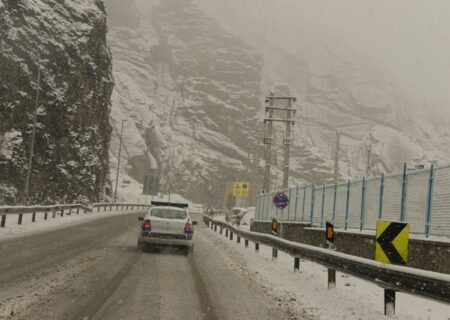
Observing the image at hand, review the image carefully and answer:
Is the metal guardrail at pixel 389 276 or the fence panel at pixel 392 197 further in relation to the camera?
the fence panel at pixel 392 197

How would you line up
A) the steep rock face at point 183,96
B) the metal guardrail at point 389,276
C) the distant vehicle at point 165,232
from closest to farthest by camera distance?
the metal guardrail at point 389,276, the distant vehicle at point 165,232, the steep rock face at point 183,96

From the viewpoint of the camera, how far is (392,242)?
8727 millimetres

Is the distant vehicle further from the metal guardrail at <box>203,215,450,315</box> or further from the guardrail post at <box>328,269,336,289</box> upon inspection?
the guardrail post at <box>328,269,336,289</box>

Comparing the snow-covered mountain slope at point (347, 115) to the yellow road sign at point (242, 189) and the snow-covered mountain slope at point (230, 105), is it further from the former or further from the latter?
the yellow road sign at point (242, 189)

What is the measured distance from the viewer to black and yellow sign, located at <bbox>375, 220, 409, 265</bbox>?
8617mm

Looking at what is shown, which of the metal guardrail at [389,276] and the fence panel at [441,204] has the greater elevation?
the fence panel at [441,204]

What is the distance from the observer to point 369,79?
185250 mm

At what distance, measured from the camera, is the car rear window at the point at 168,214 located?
1648 centimetres

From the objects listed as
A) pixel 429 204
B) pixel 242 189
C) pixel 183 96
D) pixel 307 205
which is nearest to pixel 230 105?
pixel 183 96

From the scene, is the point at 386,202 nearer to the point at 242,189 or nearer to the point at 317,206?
the point at 317,206

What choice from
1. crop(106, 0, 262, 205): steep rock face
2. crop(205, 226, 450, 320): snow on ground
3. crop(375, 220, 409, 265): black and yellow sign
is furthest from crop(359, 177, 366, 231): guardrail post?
crop(106, 0, 262, 205): steep rock face

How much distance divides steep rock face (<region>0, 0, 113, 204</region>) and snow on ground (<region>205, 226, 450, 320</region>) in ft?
105

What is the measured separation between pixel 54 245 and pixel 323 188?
39.7 feet

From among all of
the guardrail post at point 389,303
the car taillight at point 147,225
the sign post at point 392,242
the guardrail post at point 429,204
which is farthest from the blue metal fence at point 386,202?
the car taillight at point 147,225
